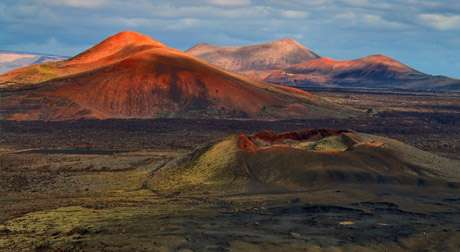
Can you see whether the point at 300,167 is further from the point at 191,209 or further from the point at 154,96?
the point at 154,96

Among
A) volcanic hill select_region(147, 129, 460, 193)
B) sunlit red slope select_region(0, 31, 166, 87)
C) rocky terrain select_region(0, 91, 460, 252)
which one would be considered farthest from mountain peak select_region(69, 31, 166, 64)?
volcanic hill select_region(147, 129, 460, 193)

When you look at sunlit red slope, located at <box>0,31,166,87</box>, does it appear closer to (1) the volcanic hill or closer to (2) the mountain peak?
(2) the mountain peak

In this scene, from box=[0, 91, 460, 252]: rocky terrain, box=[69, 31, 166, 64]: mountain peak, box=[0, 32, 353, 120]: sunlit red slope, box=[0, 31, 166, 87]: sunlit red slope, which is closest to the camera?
box=[0, 91, 460, 252]: rocky terrain

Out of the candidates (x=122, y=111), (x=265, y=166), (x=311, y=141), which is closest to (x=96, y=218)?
(x=265, y=166)

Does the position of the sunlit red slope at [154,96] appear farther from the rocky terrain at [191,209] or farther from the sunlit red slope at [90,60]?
the rocky terrain at [191,209]

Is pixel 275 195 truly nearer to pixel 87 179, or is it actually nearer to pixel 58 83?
pixel 87 179

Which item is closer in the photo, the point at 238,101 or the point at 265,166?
the point at 265,166

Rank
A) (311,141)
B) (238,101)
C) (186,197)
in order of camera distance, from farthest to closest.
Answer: (238,101)
(311,141)
(186,197)

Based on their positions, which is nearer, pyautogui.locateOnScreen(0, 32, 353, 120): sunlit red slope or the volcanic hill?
the volcanic hill
